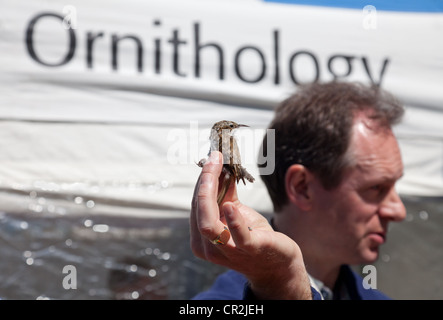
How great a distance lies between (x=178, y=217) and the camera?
1.22 metres

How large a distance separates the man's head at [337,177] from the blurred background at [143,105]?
33cm

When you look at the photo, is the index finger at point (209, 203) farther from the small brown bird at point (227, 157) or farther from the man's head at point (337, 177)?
the man's head at point (337, 177)

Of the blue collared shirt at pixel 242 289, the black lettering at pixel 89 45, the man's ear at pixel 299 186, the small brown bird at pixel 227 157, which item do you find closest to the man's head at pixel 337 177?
the man's ear at pixel 299 186

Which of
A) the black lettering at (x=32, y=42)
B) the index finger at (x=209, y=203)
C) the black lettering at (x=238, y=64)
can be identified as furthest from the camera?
the black lettering at (x=238, y=64)

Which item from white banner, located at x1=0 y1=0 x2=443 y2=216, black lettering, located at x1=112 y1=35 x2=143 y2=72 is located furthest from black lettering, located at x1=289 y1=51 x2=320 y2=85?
black lettering, located at x1=112 y1=35 x2=143 y2=72

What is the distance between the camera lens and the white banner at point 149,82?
3.70 feet

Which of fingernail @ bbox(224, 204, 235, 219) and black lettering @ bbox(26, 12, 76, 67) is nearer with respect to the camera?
fingernail @ bbox(224, 204, 235, 219)

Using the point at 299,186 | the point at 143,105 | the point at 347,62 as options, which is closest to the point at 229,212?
the point at 299,186

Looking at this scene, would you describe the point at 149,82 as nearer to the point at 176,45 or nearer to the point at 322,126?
the point at 176,45

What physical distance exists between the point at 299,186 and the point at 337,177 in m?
0.06

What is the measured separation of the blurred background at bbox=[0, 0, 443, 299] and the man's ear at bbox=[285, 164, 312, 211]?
397 millimetres

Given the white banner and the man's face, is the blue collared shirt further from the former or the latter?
the white banner

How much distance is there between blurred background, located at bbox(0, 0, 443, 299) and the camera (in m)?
1.13

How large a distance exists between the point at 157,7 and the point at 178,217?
0.53m
